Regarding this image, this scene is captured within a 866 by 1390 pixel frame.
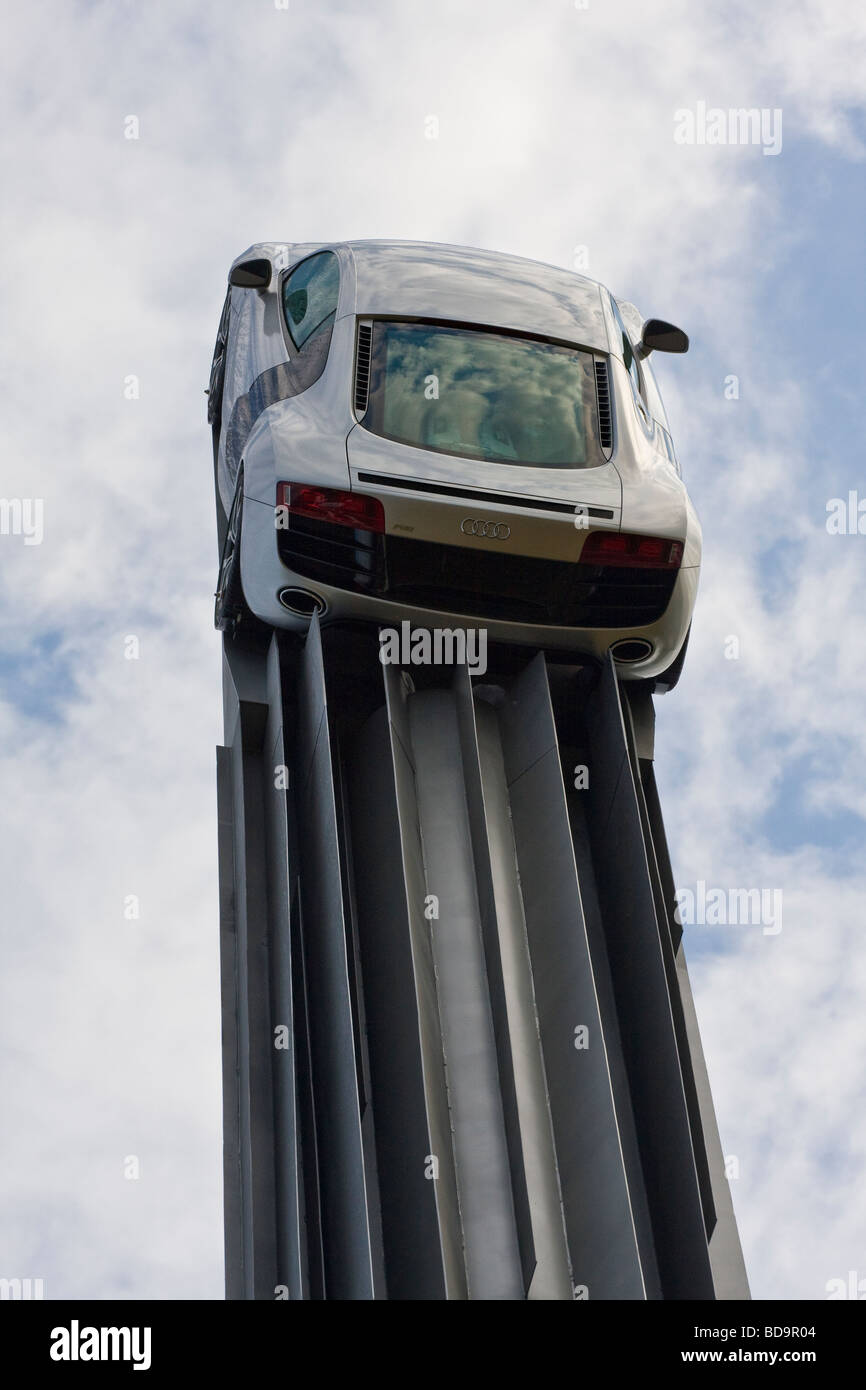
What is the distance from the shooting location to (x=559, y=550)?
1359 cm

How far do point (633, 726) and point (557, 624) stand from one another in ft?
4.46

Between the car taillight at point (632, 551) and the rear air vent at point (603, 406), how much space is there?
0.88 m

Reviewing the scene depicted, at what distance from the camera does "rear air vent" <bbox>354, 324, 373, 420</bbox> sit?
13897 mm

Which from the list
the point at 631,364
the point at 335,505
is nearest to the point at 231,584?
the point at 335,505

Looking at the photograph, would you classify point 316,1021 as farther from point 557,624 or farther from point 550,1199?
point 557,624

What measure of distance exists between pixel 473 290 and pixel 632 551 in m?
2.87

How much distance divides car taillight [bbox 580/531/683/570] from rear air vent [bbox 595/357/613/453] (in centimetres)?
88

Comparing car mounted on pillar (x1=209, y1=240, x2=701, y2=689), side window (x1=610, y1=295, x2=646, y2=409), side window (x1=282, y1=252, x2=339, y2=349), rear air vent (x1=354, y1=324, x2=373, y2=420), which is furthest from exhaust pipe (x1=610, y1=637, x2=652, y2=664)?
side window (x1=282, y1=252, x2=339, y2=349)

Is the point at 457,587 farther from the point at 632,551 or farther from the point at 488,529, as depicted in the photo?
the point at 632,551

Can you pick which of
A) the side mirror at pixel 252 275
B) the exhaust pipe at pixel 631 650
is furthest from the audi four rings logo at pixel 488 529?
the side mirror at pixel 252 275

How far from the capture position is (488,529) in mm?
13516

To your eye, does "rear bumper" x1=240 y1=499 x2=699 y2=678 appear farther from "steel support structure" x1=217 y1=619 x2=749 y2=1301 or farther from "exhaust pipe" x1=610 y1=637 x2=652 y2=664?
"steel support structure" x1=217 y1=619 x2=749 y2=1301
